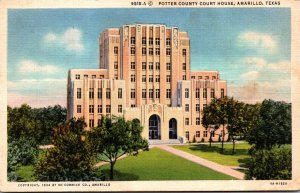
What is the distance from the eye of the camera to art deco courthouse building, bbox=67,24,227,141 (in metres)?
7.84

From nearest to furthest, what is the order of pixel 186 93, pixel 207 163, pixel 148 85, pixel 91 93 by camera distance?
pixel 207 163
pixel 91 93
pixel 186 93
pixel 148 85

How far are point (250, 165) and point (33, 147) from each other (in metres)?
2.98

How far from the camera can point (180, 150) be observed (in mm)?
7996

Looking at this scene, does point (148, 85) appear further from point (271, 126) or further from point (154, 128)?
point (271, 126)

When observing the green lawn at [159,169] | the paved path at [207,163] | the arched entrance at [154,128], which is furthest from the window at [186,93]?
the green lawn at [159,169]

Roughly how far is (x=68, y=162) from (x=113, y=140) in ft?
2.20

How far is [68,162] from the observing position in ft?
24.8

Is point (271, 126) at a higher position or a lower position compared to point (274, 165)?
higher

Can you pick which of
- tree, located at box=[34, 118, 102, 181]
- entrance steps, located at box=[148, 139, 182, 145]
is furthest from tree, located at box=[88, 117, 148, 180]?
entrance steps, located at box=[148, 139, 182, 145]

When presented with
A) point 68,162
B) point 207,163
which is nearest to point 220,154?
point 207,163

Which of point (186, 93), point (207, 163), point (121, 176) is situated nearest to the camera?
point (121, 176)

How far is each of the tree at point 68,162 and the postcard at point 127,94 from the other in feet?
0.04

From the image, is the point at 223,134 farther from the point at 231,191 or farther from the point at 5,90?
the point at 5,90

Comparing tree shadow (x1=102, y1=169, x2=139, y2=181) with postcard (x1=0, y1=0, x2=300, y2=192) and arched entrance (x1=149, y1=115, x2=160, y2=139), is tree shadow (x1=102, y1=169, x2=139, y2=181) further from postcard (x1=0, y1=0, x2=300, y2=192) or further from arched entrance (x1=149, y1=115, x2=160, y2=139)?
arched entrance (x1=149, y1=115, x2=160, y2=139)
